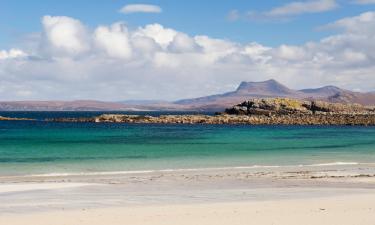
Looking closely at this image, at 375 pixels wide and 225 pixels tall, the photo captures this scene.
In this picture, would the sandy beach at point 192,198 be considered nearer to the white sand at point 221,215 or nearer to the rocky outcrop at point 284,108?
the white sand at point 221,215

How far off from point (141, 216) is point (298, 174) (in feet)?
48.1

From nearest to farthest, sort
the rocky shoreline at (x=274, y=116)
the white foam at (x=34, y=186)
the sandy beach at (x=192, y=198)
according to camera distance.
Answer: the sandy beach at (x=192, y=198) < the white foam at (x=34, y=186) < the rocky shoreline at (x=274, y=116)

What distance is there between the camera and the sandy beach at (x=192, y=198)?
15.5 meters

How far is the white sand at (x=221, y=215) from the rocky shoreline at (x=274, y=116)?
93.0 m

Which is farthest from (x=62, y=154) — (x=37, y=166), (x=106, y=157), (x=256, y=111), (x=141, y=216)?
(x=256, y=111)

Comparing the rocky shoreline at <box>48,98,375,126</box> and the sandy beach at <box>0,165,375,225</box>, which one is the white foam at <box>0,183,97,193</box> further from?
the rocky shoreline at <box>48,98,375,126</box>

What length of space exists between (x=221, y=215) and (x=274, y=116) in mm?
106326

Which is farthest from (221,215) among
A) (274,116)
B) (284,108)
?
(284,108)

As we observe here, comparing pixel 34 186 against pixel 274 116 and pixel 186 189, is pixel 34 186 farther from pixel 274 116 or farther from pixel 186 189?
pixel 274 116

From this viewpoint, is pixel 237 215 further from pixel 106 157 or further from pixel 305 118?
pixel 305 118

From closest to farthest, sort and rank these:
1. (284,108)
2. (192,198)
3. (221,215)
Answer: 1. (221,215)
2. (192,198)
3. (284,108)

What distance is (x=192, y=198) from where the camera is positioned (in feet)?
64.9

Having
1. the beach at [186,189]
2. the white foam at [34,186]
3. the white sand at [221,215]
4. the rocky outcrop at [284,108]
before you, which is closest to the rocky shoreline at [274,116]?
the rocky outcrop at [284,108]

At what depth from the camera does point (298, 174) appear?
28.7m
